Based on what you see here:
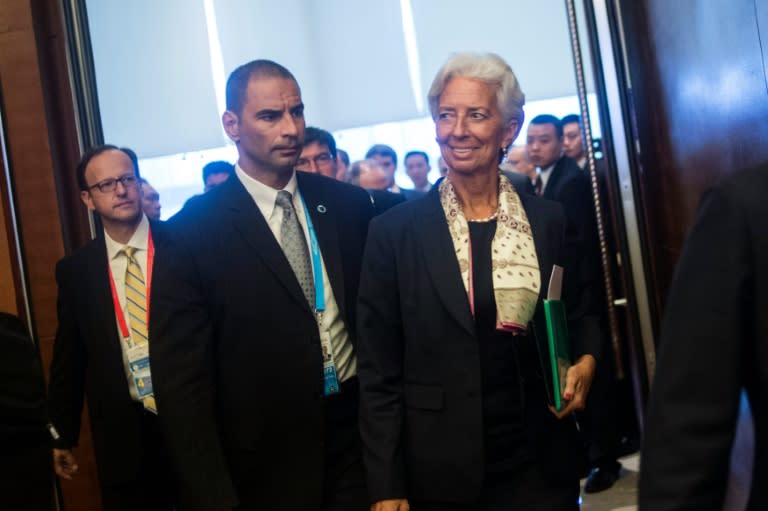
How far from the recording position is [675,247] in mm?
3898

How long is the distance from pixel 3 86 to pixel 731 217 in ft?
13.4

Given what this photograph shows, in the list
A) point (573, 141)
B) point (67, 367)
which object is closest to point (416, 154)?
point (573, 141)

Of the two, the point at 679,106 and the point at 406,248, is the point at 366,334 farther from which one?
the point at 679,106

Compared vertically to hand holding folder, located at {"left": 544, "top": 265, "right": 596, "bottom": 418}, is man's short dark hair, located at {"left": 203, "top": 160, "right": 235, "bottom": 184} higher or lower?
higher

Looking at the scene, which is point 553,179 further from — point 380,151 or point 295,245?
point 295,245

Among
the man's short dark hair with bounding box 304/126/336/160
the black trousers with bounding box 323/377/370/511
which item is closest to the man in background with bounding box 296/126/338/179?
the man's short dark hair with bounding box 304/126/336/160

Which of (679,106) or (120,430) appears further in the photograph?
(120,430)

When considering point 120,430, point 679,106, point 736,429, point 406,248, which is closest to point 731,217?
point 736,429

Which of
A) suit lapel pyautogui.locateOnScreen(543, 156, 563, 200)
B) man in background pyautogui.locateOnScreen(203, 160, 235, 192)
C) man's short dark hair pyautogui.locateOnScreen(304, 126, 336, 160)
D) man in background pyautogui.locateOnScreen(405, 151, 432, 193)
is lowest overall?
suit lapel pyautogui.locateOnScreen(543, 156, 563, 200)

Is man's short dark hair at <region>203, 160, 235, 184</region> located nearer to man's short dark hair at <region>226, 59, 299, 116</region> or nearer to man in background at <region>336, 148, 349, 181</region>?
man in background at <region>336, 148, 349, 181</region>

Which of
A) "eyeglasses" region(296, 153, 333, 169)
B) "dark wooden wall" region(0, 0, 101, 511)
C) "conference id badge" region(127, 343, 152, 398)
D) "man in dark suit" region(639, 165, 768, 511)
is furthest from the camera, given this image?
"dark wooden wall" region(0, 0, 101, 511)

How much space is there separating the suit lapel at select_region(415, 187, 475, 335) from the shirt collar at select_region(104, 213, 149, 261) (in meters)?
1.61

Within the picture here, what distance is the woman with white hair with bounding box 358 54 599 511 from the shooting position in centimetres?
240

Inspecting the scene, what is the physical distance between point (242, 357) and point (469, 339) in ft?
2.43
